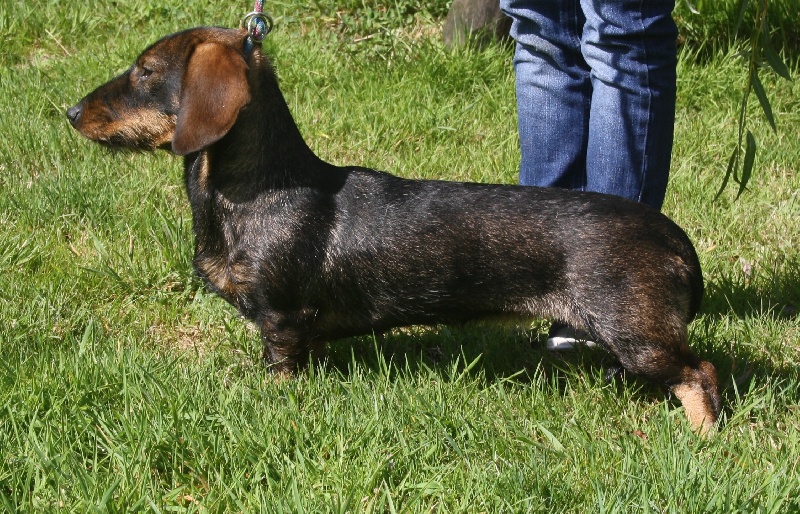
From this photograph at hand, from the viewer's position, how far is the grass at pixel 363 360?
2.87 metres

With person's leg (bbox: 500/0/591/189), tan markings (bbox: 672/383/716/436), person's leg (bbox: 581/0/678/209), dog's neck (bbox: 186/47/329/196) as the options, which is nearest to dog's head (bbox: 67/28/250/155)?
dog's neck (bbox: 186/47/329/196)

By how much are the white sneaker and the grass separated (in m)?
0.08

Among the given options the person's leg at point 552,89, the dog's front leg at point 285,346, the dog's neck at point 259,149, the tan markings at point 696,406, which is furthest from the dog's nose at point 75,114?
the tan markings at point 696,406

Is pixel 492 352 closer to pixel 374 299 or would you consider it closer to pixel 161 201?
pixel 374 299

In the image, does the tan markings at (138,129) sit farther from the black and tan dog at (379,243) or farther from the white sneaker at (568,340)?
the white sneaker at (568,340)

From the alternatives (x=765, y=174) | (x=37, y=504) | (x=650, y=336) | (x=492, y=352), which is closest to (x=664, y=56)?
(x=650, y=336)

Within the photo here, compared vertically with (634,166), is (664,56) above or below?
above

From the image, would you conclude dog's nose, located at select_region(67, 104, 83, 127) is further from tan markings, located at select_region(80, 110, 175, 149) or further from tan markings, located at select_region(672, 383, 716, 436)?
tan markings, located at select_region(672, 383, 716, 436)

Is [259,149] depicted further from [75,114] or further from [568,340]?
[568,340]

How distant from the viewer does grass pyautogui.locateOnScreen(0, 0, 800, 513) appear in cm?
287

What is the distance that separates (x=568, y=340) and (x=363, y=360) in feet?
2.82

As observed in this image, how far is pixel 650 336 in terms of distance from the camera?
3.39 metres

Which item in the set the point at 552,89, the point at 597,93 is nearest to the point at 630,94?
the point at 597,93

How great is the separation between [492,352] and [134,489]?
68.2 inches
